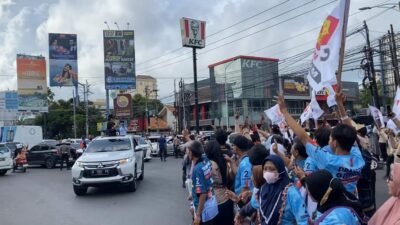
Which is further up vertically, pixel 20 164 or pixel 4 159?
pixel 4 159

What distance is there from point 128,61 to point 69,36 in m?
9.89

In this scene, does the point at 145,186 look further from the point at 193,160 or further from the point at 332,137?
the point at 332,137

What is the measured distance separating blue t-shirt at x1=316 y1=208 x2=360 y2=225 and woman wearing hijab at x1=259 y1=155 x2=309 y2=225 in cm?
74

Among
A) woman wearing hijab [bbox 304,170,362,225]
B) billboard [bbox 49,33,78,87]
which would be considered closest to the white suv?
woman wearing hijab [bbox 304,170,362,225]

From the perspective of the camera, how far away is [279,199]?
12.3 feet

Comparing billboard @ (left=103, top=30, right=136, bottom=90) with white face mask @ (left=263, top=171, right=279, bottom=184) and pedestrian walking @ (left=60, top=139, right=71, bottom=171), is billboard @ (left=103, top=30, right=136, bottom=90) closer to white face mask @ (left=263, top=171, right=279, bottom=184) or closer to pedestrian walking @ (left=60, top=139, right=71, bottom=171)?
pedestrian walking @ (left=60, top=139, right=71, bottom=171)

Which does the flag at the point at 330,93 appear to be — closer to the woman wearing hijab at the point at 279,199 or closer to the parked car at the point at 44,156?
the woman wearing hijab at the point at 279,199

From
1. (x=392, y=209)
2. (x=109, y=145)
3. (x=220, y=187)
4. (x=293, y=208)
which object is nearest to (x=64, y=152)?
(x=109, y=145)

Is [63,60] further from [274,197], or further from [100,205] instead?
[274,197]

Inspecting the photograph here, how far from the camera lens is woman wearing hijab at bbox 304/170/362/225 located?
2836 mm

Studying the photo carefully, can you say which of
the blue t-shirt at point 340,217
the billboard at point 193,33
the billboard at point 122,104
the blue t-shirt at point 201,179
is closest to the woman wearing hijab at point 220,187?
the blue t-shirt at point 201,179

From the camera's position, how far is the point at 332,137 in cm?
400

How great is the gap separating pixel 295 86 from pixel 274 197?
208 feet

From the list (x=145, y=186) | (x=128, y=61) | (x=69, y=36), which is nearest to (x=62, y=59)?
→ (x=69, y=36)
